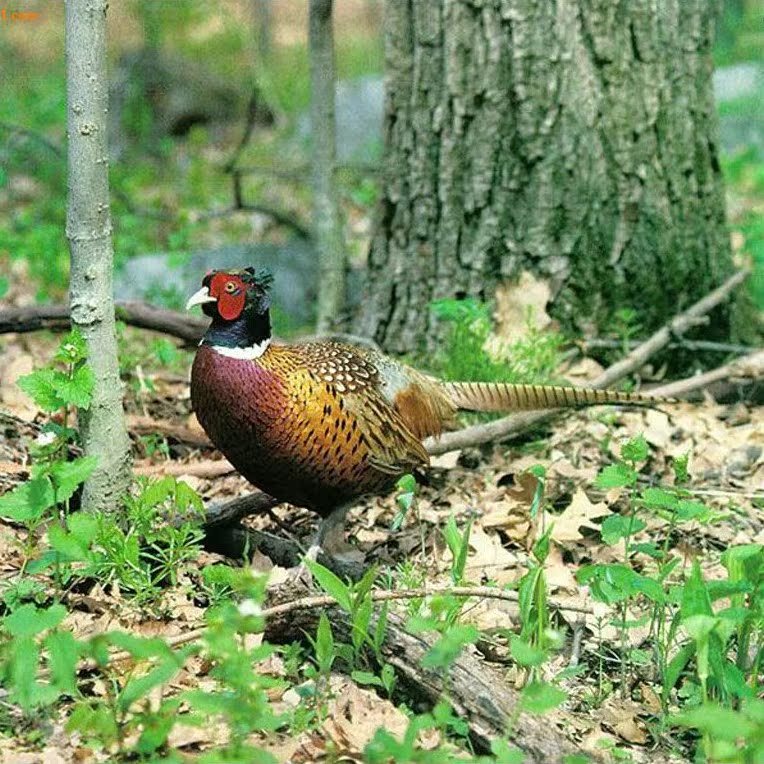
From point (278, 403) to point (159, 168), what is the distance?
249 inches

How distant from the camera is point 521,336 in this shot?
518 centimetres

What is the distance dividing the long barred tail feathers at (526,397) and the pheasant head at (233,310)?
3.29ft

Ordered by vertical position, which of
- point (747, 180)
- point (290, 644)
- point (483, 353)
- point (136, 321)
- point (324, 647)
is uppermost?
point (747, 180)

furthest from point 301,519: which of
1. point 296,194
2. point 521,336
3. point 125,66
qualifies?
point 125,66

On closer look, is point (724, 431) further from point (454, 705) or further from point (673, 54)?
point (454, 705)

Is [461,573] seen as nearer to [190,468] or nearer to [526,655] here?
[526,655]

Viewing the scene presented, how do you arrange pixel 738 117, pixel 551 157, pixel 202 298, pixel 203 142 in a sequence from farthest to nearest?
pixel 203 142, pixel 738 117, pixel 551 157, pixel 202 298

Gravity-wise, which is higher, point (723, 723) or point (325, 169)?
point (325, 169)

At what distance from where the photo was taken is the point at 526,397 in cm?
439

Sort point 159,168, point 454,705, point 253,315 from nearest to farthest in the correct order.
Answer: point 454,705 < point 253,315 < point 159,168

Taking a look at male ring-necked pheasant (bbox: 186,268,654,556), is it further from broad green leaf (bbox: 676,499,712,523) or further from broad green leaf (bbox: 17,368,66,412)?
broad green leaf (bbox: 676,499,712,523)

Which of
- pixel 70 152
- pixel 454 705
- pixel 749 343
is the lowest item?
pixel 454 705

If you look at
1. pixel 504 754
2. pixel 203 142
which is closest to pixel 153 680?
pixel 504 754

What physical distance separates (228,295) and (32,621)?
4.44 feet
